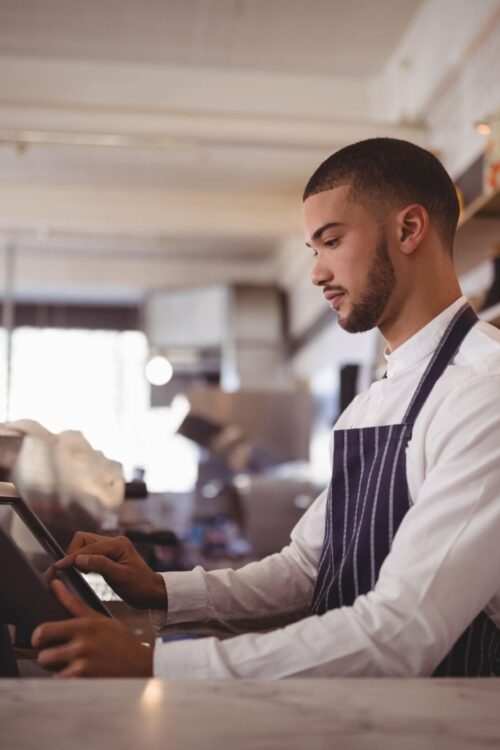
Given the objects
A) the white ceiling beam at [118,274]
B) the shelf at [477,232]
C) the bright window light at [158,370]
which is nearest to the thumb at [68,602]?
the shelf at [477,232]

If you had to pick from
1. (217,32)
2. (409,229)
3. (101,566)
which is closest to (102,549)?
(101,566)

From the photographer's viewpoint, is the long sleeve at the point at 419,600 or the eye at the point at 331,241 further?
the eye at the point at 331,241

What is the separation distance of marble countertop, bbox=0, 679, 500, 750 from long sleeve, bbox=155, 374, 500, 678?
14 cm

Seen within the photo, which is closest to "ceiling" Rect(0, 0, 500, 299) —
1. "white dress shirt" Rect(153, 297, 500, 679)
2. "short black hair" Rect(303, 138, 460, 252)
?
"short black hair" Rect(303, 138, 460, 252)

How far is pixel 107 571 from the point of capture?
145cm

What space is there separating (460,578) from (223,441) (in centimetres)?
743

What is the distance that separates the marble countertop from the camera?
2.43 ft

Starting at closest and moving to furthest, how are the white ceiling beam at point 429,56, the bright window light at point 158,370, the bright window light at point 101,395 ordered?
the white ceiling beam at point 429,56 → the bright window light at point 158,370 → the bright window light at point 101,395

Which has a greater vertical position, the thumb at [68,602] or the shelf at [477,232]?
the shelf at [477,232]

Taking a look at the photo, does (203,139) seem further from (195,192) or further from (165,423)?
(165,423)

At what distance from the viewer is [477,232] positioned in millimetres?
3848

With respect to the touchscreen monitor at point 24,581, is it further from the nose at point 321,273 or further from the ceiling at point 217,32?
the ceiling at point 217,32

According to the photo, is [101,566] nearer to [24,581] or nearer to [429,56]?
[24,581]

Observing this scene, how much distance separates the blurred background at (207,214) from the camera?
5008 mm
